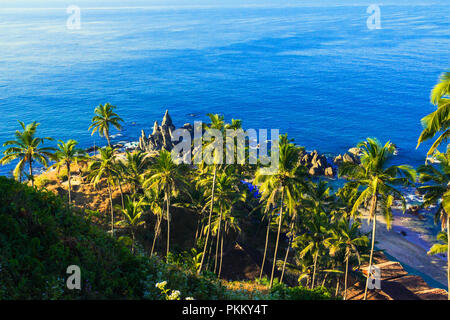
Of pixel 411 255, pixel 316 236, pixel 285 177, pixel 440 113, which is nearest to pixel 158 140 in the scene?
pixel 316 236

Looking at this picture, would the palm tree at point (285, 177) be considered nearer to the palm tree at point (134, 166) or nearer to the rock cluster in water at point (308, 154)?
the palm tree at point (134, 166)

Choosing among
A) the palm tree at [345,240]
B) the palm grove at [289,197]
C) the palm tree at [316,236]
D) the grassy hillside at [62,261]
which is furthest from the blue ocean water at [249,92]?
the grassy hillside at [62,261]

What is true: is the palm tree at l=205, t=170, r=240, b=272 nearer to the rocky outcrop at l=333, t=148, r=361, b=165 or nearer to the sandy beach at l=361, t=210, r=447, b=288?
the sandy beach at l=361, t=210, r=447, b=288

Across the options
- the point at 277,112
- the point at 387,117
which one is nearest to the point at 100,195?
the point at 277,112

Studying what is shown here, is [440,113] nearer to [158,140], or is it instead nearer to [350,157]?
[350,157]

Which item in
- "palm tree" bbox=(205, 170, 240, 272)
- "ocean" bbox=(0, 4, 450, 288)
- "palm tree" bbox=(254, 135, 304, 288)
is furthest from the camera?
"ocean" bbox=(0, 4, 450, 288)

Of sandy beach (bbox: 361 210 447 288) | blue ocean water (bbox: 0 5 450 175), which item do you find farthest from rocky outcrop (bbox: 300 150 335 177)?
sandy beach (bbox: 361 210 447 288)
